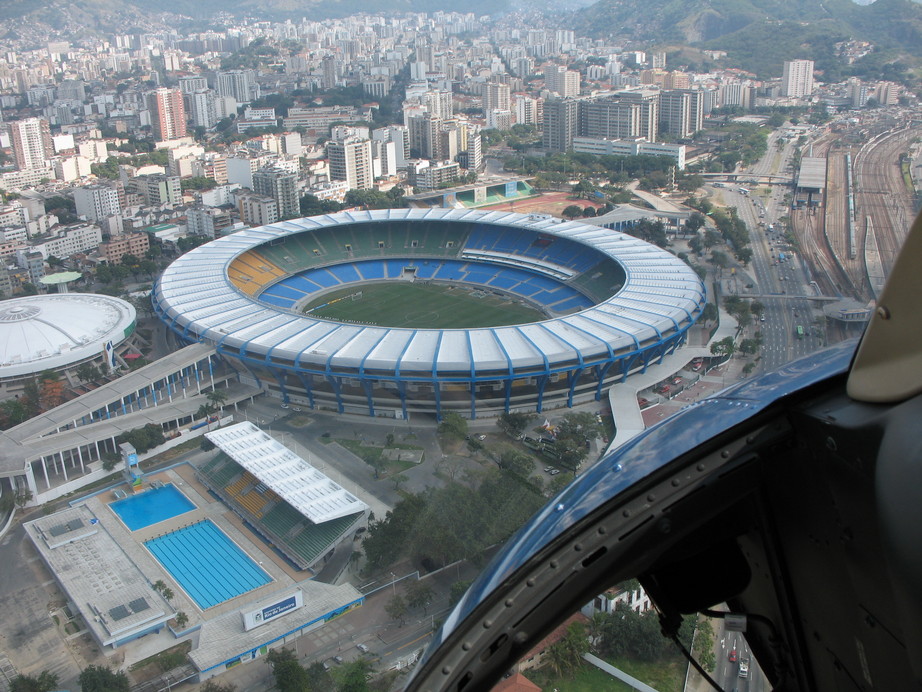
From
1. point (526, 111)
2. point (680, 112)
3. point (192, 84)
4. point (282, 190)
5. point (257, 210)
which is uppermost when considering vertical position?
point (192, 84)

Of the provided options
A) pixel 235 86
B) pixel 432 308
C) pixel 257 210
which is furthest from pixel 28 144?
pixel 432 308

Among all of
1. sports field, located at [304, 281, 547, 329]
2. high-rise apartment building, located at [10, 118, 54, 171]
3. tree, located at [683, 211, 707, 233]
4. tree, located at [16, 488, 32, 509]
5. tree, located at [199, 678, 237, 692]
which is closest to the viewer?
tree, located at [199, 678, 237, 692]

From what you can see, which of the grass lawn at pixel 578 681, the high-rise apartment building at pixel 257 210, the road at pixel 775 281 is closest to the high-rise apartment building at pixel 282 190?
the high-rise apartment building at pixel 257 210

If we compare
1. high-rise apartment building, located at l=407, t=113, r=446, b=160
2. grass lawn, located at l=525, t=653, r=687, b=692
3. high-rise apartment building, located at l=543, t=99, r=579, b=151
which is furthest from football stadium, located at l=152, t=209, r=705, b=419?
high-rise apartment building, located at l=543, t=99, r=579, b=151

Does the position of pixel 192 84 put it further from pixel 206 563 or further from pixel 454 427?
pixel 206 563

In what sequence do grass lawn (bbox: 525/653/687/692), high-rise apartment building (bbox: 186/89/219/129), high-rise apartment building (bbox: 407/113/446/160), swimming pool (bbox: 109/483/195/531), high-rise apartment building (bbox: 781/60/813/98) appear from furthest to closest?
high-rise apartment building (bbox: 186/89/219/129) → high-rise apartment building (bbox: 407/113/446/160) → high-rise apartment building (bbox: 781/60/813/98) → swimming pool (bbox: 109/483/195/531) → grass lawn (bbox: 525/653/687/692)

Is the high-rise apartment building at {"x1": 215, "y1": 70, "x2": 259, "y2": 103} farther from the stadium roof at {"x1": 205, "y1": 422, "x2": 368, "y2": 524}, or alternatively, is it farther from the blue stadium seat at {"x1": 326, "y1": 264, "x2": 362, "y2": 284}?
the stadium roof at {"x1": 205, "y1": 422, "x2": 368, "y2": 524}

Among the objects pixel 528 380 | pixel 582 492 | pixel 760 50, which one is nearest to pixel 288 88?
pixel 760 50
